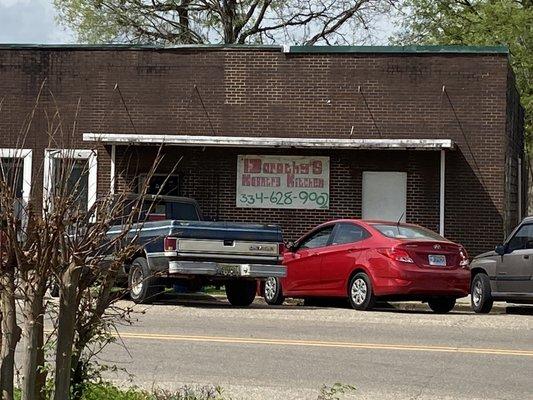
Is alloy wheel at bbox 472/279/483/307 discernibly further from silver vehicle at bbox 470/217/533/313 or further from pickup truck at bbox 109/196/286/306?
pickup truck at bbox 109/196/286/306

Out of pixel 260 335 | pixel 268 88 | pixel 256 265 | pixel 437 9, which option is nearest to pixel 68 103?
pixel 268 88

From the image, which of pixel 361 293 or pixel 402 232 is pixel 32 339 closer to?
pixel 361 293

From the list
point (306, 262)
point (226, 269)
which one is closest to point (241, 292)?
point (306, 262)

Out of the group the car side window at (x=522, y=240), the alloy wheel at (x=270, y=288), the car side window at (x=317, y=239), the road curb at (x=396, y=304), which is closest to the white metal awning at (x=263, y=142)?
the road curb at (x=396, y=304)

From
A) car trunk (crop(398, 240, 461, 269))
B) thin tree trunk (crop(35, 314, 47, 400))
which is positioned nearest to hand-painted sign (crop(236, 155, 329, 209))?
car trunk (crop(398, 240, 461, 269))

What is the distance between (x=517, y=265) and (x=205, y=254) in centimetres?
497

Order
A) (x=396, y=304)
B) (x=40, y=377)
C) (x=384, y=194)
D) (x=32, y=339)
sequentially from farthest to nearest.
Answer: (x=384, y=194), (x=396, y=304), (x=40, y=377), (x=32, y=339)

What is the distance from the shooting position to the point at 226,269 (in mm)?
17766

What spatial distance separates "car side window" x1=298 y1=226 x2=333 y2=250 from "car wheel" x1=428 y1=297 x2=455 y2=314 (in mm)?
2019

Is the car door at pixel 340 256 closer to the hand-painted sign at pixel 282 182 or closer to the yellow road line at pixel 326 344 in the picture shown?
the yellow road line at pixel 326 344

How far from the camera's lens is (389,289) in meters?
17.7

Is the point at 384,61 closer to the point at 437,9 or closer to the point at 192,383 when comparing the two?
the point at 192,383

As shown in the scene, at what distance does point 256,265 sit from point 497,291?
3.98m

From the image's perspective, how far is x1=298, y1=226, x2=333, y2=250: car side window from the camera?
19516 mm
